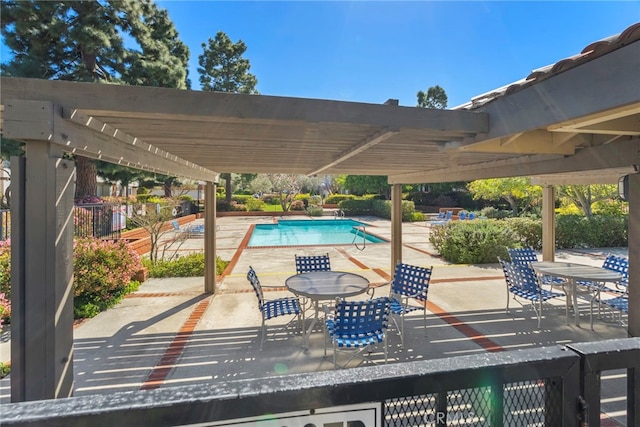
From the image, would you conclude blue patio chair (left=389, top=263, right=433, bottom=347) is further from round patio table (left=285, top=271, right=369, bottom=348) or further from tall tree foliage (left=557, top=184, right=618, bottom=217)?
tall tree foliage (left=557, top=184, right=618, bottom=217)

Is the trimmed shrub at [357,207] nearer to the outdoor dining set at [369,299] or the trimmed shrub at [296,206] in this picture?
the trimmed shrub at [296,206]

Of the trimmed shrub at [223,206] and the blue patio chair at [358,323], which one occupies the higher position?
the trimmed shrub at [223,206]

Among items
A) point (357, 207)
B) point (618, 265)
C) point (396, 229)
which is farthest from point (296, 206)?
point (618, 265)

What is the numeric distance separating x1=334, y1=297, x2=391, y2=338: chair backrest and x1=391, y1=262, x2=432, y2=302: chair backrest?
1309 millimetres

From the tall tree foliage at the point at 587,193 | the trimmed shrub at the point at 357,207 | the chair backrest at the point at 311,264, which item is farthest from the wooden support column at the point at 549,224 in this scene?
the trimmed shrub at the point at 357,207

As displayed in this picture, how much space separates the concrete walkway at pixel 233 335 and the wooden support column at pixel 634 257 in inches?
25.3

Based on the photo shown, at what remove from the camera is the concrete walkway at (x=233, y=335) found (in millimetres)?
3477

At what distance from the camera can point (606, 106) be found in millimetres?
1997

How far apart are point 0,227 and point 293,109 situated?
8033 mm

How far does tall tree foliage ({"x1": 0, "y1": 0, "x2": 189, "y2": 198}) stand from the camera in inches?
445

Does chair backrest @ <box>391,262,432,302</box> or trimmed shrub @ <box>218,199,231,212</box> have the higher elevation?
trimmed shrub @ <box>218,199,231,212</box>

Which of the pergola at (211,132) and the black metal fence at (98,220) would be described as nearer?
→ the pergola at (211,132)

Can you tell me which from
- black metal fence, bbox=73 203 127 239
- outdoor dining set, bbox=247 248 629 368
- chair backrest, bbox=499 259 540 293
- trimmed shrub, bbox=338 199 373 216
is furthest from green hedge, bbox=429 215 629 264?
trimmed shrub, bbox=338 199 373 216

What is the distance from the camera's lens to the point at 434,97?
38656 mm
